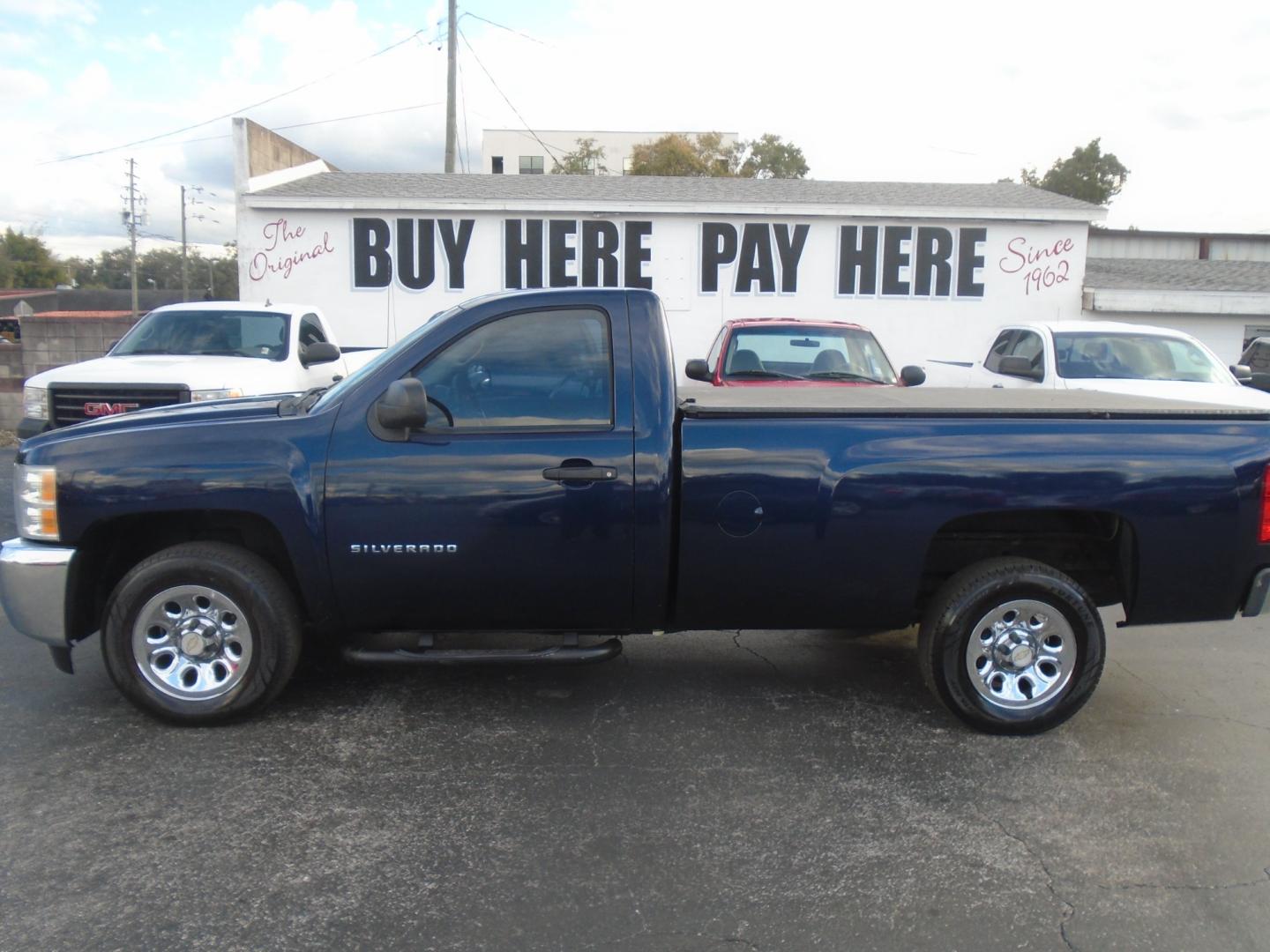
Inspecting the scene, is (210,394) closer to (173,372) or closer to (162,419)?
(173,372)

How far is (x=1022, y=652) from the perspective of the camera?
447cm

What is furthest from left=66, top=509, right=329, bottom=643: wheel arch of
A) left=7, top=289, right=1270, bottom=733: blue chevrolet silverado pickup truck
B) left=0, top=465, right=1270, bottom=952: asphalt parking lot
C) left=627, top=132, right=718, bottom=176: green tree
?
left=627, top=132, right=718, bottom=176: green tree

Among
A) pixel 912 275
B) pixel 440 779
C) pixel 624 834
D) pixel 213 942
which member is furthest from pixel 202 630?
pixel 912 275

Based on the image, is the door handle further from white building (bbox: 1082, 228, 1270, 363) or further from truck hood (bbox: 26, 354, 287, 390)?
white building (bbox: 1082, 228, 1270, 363)

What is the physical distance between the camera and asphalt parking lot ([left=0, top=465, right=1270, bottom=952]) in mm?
3078

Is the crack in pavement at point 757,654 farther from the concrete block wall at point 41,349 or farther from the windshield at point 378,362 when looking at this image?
the concrete block wall at point 41,349

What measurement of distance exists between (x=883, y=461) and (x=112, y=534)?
3.34m

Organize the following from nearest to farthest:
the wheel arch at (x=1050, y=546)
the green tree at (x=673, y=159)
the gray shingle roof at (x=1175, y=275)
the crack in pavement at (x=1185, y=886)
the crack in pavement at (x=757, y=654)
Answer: the crack in pavement at (x=1185, y=886) → the wheel arch at (x=1050, y=546) → the crack in pavement at (x=757, y=654) → the gray shingle roof at (x=1175, y=275) → the green tree at (x=673, y=159)

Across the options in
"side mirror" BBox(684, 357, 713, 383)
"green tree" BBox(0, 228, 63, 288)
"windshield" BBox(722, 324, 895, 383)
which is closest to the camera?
"windshield" BBox(722, 324, 895, 383)

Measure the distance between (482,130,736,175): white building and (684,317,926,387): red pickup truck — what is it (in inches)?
2091

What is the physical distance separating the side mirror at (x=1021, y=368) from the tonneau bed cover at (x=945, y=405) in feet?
17.8

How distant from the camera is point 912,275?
53.7ft

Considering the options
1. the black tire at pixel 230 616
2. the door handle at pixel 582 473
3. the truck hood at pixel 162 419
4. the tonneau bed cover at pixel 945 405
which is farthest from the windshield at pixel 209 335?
the door handle at pixel 582 473

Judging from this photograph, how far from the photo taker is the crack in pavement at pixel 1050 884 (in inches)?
120
